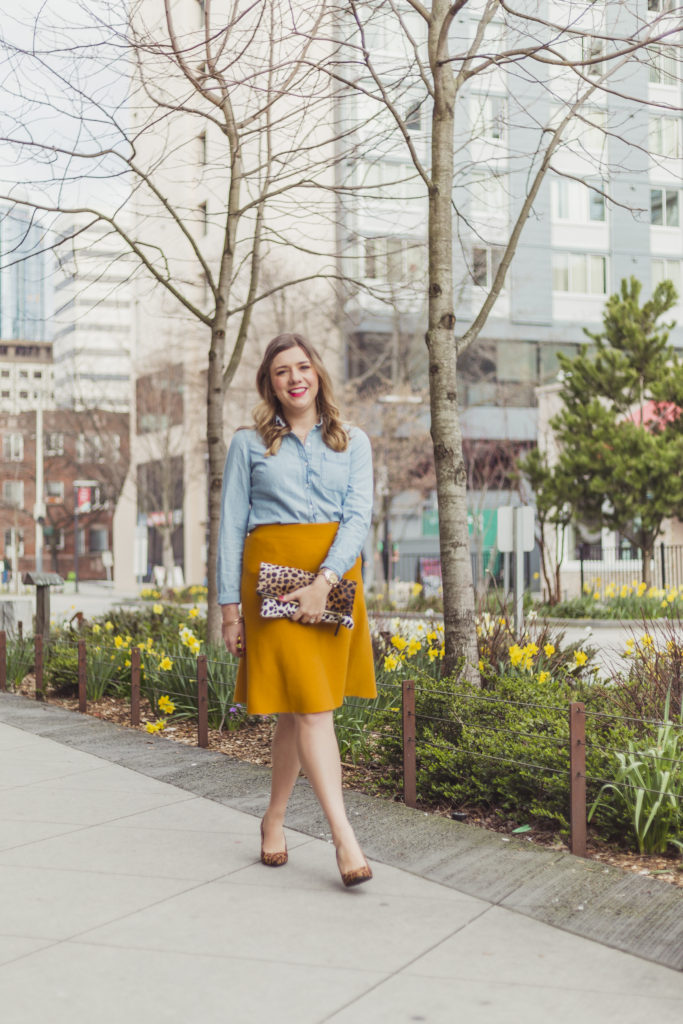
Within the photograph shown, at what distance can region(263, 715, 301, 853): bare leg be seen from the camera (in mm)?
4328

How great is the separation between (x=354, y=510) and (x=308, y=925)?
1.49 m

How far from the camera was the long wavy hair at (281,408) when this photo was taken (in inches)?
168

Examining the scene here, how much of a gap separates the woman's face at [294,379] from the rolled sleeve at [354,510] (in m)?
0.25

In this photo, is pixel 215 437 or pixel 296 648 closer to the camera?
pixel 296 648

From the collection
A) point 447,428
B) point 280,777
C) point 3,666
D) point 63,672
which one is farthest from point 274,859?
point 3,666

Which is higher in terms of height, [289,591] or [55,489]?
[55,489]

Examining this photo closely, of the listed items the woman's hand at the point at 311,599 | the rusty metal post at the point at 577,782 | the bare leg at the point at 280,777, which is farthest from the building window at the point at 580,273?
the woman's hand at the point at 311,599

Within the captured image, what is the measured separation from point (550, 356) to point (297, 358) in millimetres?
36640

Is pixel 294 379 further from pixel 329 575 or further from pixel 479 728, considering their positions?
pixel 479 728

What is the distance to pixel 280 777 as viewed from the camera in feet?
14.2

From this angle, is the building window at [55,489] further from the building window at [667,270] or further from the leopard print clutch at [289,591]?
the leopard print clutch at [289,591]

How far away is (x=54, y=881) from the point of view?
420 cm

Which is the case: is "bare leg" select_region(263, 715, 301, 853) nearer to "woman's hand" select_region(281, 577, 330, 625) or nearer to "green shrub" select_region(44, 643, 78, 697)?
"woman's hand" select_region(281, 577, 330, 625)

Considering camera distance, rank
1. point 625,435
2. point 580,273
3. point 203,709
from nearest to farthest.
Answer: point 203,709, point 625,435, point 580,273
